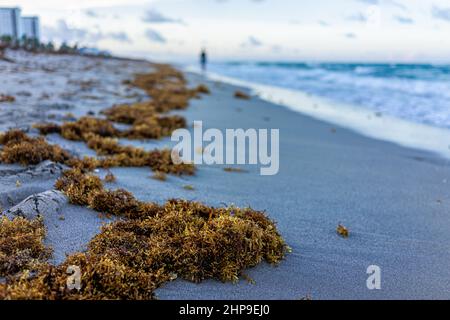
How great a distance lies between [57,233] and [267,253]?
1.51 meters

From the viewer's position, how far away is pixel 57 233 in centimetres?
286

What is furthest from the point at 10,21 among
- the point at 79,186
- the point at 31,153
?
the point at 79,186

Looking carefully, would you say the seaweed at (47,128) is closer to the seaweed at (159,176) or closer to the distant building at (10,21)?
the seaweed at (159,176)

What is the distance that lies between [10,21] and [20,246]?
86973 millimetres

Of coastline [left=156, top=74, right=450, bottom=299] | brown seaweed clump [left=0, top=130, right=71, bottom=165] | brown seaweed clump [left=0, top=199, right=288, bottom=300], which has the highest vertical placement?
brown seaweed clump [left=0, top=130, right=71, bottom=165]

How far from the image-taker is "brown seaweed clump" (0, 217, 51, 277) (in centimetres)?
232

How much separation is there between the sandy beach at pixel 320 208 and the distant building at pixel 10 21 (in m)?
80.2

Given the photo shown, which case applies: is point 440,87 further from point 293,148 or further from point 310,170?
point 310,170

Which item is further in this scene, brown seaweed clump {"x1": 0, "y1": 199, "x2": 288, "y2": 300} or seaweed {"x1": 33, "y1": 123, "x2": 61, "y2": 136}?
seaweed {"x1": 33, "y1": 123, "x2": 61, "y2": 136}

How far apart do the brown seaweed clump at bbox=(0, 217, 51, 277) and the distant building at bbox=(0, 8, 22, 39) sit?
271ft

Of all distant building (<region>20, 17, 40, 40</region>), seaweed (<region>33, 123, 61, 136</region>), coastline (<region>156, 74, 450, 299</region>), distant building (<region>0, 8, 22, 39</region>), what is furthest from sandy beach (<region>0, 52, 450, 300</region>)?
distant building (<region>20, 17, 40, 40</region>)

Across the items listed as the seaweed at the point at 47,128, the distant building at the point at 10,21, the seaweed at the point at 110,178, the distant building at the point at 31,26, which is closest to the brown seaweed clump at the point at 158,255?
the seaweed at the point at 110,178

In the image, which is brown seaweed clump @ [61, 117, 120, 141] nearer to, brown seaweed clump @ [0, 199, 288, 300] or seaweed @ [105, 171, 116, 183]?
seaweed @ [105, 171, 116, 183]

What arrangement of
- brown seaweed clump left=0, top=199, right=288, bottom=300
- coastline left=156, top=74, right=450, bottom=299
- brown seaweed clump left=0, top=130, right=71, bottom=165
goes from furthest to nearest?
brown seaweed clump left=0, top=130, right=71, bottom=165, coastline left=156, top=74, right=450, bottom=299, brown seaweed clump left=0, top=199, right=288, bottom=300
